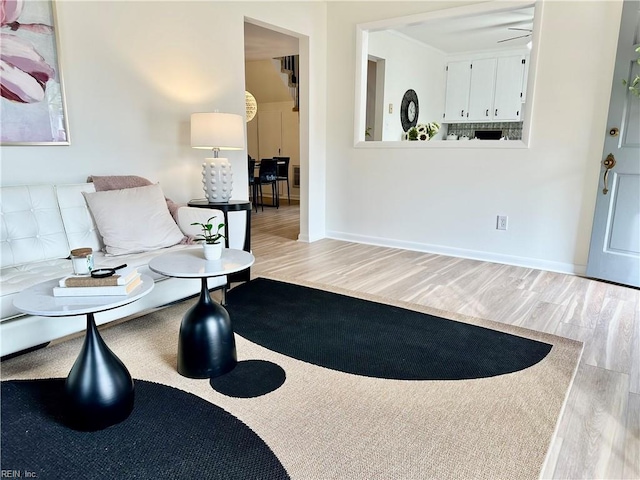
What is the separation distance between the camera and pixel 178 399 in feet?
5.92

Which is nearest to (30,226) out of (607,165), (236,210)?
(236,210)

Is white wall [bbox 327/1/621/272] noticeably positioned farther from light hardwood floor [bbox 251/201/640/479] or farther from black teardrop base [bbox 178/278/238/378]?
black teardrop base [bbox 178/278/238/378]

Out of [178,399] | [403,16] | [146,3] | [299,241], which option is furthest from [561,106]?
[178,399]

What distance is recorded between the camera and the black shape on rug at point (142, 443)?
1.41 meters

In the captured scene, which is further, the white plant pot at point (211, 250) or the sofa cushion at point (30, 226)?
the sofa cushion at point (30, 226)

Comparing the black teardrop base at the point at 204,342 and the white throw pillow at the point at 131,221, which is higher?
the white throw pillow at the point at 131,221

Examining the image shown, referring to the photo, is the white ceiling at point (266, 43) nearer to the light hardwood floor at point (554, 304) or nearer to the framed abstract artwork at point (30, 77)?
the light hardwood floor at point (554, 304)

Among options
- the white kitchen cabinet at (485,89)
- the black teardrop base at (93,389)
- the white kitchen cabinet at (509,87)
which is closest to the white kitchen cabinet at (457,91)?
the white kitchen cabinet at (485,89)

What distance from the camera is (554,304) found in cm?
297

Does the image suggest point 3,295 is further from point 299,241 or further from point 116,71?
point 299,241

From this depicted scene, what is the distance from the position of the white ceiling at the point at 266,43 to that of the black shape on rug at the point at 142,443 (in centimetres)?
446

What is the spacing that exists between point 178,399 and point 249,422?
35 centimetres

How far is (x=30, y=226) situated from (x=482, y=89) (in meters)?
6.45

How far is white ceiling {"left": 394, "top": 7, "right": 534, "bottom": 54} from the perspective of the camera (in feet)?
16.2
